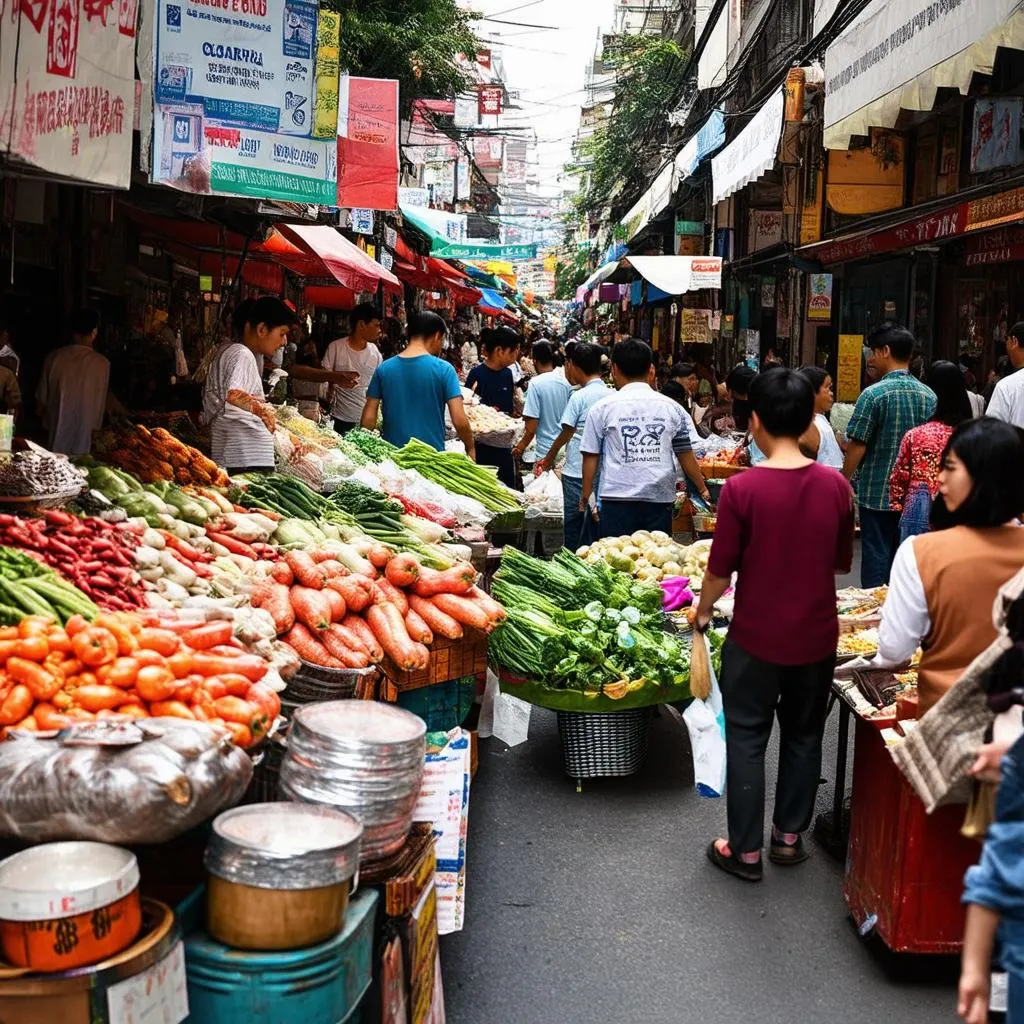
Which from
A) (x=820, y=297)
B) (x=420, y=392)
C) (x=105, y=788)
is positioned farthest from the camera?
(x=820, y=297)

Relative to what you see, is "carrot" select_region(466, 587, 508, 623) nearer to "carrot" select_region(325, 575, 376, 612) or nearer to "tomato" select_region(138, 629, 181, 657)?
"carrot" select_region(325, 575, 376, 612)

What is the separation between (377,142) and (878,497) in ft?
19.2

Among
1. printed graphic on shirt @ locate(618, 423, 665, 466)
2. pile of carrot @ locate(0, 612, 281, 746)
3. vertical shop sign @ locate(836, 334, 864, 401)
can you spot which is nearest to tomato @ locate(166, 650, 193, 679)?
pile of carrot @ locate(0, 612, 281, 746)

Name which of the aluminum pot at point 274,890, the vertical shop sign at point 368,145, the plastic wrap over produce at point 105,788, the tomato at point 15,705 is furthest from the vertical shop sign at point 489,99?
the aluminum pot at point 274,890

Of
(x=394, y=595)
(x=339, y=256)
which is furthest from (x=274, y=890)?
(x=339, y=256)

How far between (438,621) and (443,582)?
0.37 m

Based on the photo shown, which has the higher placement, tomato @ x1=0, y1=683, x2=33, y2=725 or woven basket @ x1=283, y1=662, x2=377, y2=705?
tomato @ x1=0, y1=683, x2=33, y2=725

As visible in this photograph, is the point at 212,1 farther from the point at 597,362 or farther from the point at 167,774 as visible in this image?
the point at 167,774

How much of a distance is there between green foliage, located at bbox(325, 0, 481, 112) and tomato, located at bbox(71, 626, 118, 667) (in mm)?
17342

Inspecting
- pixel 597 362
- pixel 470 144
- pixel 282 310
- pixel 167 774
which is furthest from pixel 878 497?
pixel 470 144

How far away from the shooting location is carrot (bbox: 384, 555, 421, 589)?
5898mm

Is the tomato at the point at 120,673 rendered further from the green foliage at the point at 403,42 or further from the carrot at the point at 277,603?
the green foliage at the point at 403,42

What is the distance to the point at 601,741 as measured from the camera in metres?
6.29

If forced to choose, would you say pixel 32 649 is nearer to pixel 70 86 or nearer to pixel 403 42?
pixel 70 86
